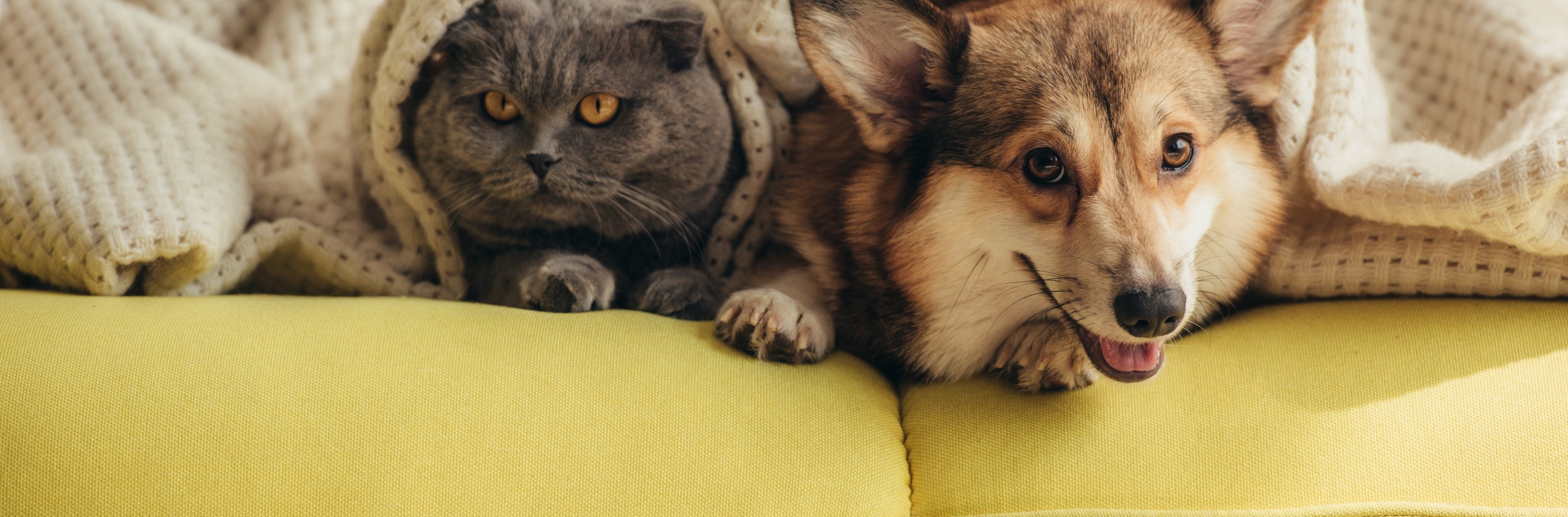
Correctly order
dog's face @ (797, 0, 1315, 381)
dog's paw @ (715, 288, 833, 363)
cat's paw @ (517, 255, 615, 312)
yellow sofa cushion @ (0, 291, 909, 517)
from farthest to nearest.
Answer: cat's paw @ (517, 255, 615, 312) → dog's paw @ (715, 288, 833, 363) → dog's face @ (797, 0, 1315, 381) → yellow sofa cushion @ (0, 291, 909, 517)

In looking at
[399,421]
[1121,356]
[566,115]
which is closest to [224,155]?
[566,115]

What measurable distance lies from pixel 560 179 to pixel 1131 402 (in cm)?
93

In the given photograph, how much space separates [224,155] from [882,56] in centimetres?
117

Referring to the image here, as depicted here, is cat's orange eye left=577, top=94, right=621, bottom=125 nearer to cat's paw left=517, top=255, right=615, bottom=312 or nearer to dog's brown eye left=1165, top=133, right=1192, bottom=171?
cat's paw left=517, top=255, right=615, bottom=312

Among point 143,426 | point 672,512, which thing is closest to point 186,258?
point 143,426

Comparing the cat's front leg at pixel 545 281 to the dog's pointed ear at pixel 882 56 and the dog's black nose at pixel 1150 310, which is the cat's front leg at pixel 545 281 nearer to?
the dog's pointed ear at pixel 882 56

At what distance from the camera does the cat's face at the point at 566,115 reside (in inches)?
61.8

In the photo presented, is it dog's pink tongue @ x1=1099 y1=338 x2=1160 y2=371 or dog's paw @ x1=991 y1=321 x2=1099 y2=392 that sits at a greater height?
dog's pink tongue @ x1=1099 y1=338 x2=1160 y2=371

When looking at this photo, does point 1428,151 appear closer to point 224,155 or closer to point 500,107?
point 500,107

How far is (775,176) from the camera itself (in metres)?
1.80

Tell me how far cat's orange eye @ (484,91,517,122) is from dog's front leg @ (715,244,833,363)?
1.61 feet

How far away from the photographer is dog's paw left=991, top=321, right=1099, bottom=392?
136cm

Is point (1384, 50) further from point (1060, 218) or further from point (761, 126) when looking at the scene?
point (761, 126)

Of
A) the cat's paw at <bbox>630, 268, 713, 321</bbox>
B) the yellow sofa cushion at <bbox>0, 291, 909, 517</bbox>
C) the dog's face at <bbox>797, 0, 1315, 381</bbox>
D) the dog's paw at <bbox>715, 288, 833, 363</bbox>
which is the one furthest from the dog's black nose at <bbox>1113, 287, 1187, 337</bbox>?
the cat's paw at <bbox>630, 268, 713, 321</bbox>
